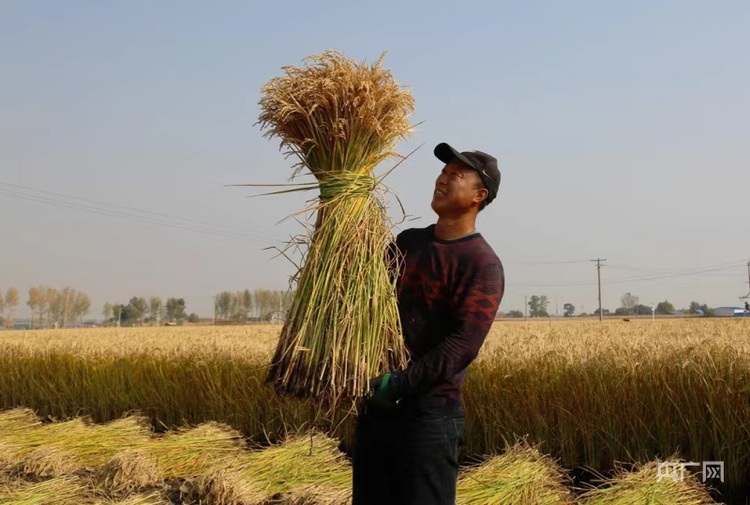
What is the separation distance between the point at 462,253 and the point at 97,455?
15.8 ft

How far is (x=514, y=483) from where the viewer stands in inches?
163

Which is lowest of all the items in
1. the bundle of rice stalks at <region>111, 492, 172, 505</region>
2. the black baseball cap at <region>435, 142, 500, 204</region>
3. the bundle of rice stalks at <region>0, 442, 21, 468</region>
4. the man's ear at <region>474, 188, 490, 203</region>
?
the bundle of rice stalks at <region>0, 442, 21, 468</region>

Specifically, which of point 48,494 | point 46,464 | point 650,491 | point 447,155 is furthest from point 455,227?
point 46,464

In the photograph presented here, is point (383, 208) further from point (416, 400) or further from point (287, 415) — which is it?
point (287, 415)

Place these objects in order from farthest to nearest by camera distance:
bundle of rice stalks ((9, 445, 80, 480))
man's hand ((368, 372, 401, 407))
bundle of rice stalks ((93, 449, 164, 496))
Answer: bundle of rice stalks ((9, 445, 80, 480))
bundle of rice stalks ((93, 449, 164, 496))
man's hand ((368, 372, 401, 407))

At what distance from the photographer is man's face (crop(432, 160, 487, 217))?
2098 millimetres

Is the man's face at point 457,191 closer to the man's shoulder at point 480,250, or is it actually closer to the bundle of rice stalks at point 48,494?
the man's shoulder at point 480,250

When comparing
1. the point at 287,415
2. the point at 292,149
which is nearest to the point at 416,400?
the point at 292,149

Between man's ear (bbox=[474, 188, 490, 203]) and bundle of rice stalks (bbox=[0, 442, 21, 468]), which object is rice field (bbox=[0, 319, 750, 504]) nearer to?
bundle of rice stalks (bbox=[0, 442, 21, 468])

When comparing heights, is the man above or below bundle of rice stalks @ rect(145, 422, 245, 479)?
above

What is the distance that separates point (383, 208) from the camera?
223cm

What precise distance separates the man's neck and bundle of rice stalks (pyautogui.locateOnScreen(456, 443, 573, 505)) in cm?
233

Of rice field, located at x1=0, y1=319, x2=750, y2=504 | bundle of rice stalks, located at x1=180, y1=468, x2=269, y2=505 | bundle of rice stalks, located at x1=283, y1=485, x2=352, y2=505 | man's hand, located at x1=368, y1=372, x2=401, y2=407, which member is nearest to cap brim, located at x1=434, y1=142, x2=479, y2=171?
man's hand, located at x1=368, y1=372, x2=401, y2=407

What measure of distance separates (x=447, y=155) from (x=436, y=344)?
0.56m
